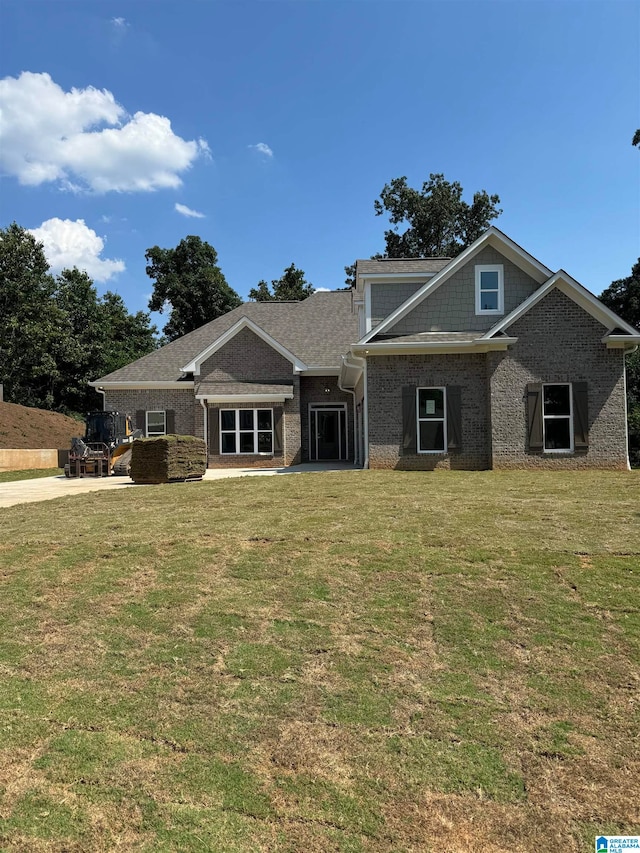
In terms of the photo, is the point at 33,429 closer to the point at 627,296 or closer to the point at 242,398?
the point at 242,398

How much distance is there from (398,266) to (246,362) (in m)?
7.03

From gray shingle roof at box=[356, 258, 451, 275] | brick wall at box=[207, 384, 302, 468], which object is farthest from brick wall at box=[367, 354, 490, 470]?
brick wall at box=[207, 384, 302, 468]

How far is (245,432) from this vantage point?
21.7 metres

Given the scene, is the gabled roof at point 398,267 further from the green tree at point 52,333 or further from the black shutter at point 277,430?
the green tree at point 52,333

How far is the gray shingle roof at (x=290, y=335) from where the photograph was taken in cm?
2362

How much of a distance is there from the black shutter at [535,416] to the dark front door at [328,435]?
8948 millimetres

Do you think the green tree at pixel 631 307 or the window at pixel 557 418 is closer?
the window at pixel 557 418

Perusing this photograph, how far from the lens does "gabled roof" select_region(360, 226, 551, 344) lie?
54.6ft

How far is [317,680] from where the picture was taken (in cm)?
406

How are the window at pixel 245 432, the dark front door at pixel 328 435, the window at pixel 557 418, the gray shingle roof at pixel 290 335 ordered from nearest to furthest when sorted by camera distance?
the window at pixel 557 418
the window at pixel 245 432
the dark front door at pixel 328 435
the gray shingle roof at pixel 290 335

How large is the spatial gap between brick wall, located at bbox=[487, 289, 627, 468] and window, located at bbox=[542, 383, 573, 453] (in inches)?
12.2

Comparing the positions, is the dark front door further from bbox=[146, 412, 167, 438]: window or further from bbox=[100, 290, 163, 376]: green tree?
bbox=[100, 290, 163, 376]: green tree

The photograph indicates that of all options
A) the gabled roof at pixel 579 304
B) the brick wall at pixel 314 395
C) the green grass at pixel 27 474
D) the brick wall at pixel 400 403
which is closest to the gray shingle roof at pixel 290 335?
the brick wall at pixel 314 395

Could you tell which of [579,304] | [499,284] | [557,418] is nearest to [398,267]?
[499,284]
